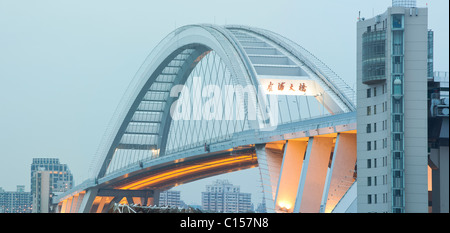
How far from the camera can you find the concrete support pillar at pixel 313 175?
66.8 m

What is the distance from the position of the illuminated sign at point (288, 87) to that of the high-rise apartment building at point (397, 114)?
23.2 metres

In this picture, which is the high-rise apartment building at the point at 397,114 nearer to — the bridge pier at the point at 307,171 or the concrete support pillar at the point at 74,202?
the bridge pier at the point at 307,171

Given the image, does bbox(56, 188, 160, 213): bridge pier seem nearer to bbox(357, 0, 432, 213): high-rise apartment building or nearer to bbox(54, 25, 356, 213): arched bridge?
bbox(54, 25, 356, 213): arched bridge

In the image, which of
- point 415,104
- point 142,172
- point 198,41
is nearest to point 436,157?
point 415,104

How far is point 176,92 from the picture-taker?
115500 mm

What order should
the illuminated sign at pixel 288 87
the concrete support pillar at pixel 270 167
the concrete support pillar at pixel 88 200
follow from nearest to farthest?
the concrete support pillar at pixel 270 167 < the illuminated sign at pixel 288 87 < the concrete support pillar at pixel 88 200

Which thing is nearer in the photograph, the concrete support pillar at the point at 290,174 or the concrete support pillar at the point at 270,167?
the concrete support pillar at the point at 290,174

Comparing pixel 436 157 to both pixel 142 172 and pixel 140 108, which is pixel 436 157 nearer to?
pixel 142 172

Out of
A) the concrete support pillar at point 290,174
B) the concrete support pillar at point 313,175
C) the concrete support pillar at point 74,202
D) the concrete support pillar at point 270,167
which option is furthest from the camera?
the concrete support pillar at point 74,202

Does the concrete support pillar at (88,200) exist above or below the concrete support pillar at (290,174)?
below

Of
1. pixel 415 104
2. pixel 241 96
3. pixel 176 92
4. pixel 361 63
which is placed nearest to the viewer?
pixel 415 104

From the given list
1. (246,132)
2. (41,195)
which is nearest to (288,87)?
Answer: (246,132)

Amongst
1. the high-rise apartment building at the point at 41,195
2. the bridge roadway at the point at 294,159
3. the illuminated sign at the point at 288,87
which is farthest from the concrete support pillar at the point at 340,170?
the high-rise apartment building at the point at 41,195
